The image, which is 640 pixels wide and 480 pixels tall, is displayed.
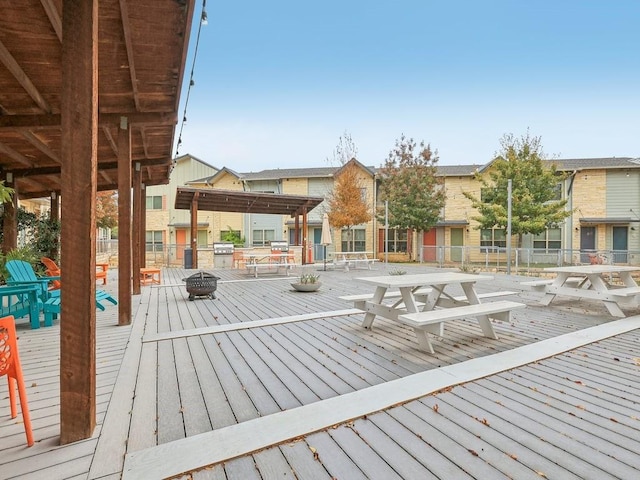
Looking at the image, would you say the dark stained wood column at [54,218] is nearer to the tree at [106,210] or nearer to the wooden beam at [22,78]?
the wooden beam at [22,78]

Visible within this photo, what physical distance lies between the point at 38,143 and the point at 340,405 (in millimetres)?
7498

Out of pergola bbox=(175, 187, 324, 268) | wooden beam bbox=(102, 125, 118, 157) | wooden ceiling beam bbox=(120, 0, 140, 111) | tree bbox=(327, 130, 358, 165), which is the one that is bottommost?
pergola bbox=(175, 187, 324, 268)

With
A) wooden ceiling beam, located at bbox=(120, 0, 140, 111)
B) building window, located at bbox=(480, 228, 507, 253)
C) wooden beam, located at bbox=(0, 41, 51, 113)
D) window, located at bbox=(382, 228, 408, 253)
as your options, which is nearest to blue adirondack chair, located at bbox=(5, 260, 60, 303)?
wooden beam, located at bbox=(0, 41, 51, 113)

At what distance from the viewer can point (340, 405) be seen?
250 cm

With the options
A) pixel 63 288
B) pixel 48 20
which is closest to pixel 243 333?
pixel 63 288

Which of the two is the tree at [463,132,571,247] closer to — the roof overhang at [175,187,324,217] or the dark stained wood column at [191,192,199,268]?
the roof overhang at [175,187,324,217]

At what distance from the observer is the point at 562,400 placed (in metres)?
2.63

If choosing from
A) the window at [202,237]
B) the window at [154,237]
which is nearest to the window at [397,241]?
the window at [202,237]

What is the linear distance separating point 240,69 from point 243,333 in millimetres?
20439

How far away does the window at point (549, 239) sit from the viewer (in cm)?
2142

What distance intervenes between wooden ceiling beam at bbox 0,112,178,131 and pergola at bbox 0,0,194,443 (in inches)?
0.6

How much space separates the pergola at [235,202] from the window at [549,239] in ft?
49.9

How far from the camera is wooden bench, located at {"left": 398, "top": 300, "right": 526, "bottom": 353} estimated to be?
3645mm

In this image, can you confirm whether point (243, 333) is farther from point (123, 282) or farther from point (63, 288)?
point (63, 288)
